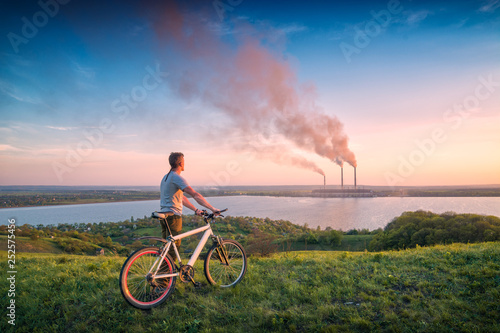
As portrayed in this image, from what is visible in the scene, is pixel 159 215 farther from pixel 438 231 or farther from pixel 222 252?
pixel 438 231

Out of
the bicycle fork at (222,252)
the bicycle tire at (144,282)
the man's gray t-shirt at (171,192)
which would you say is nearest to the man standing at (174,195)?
the man's gray t-shirt at (171,192)

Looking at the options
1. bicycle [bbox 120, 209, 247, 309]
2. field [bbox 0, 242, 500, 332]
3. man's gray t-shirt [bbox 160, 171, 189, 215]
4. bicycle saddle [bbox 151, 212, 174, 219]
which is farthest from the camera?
man's gray t-shirt [bbox 160, 171, 189, 215]

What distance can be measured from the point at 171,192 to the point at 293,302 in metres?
3.16

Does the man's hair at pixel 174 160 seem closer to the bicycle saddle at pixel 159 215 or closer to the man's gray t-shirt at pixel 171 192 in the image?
the man's gray t-shirt at pixel 171 192

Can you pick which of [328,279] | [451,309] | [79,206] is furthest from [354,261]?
[79,206]

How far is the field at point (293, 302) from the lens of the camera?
12.4 ft

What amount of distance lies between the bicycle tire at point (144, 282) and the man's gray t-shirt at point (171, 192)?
0.85 metres

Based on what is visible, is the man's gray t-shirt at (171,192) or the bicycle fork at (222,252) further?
the bicycle fork at (222,252)

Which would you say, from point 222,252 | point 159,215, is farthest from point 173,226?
point 222,252

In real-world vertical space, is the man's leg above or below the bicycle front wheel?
above

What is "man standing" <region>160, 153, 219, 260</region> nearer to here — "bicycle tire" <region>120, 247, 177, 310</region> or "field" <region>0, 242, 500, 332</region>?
"bicycle tire" <region>120, 247, 177, 310</region>

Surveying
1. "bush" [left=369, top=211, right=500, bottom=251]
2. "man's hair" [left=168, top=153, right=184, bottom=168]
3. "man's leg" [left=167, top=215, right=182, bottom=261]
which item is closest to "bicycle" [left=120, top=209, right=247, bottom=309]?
"man's leg" [left=167, top=215, right=182, bottom=261]

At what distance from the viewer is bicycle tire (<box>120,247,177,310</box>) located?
406 centimetres

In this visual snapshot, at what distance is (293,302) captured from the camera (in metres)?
4.47
